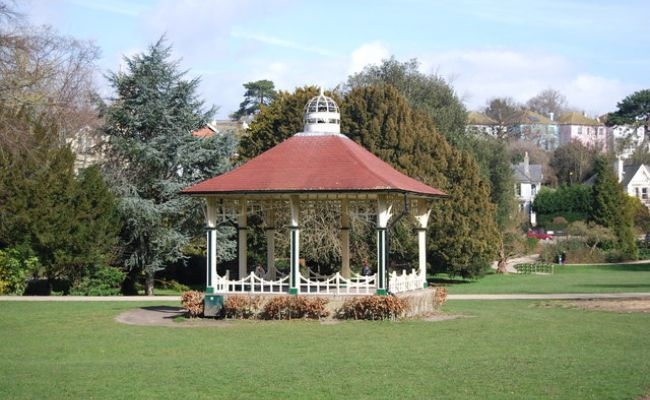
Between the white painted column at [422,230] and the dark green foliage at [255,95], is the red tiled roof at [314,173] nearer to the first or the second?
the white painted column at [422,230]

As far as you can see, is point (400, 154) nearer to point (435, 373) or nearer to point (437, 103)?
point (437, 103)

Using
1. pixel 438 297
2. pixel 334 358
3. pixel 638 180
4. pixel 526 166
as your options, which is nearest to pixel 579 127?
pixel 526 166

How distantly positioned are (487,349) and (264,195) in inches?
443

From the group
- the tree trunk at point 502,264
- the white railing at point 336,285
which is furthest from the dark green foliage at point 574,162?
the white railing at point 336,285

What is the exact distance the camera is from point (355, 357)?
60.0 feet

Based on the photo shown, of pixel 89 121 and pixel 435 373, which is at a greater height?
pixel 89 121

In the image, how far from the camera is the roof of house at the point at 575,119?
15288 cm

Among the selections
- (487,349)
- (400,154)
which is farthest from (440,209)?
(487,349)

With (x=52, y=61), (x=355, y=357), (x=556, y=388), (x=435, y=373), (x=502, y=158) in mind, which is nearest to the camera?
(x=556, y=388)

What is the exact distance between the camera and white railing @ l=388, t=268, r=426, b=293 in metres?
27.5

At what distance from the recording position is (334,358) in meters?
18.2

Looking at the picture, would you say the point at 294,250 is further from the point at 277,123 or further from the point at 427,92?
the point at 427,92

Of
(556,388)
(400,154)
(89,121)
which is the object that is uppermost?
(89,121)

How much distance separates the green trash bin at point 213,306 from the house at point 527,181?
8212 centimetres
